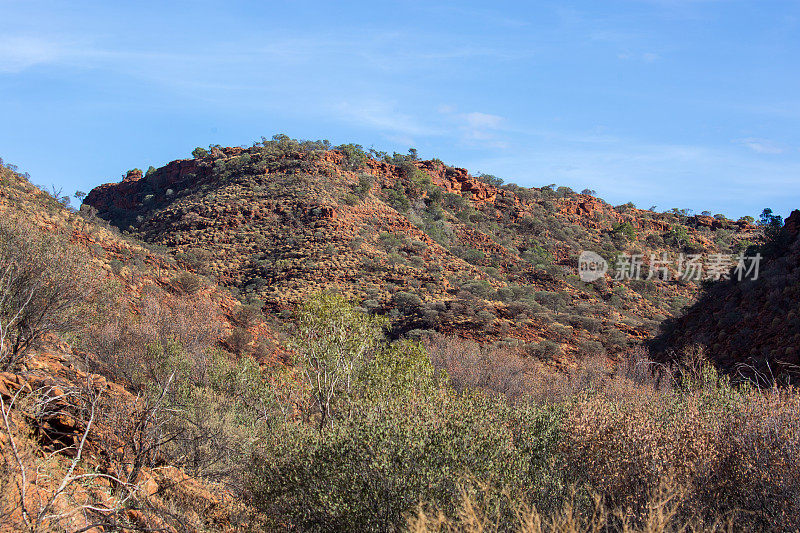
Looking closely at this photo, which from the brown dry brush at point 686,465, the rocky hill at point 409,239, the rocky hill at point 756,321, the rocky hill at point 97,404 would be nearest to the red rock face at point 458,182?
the rocky hill at point 409,239

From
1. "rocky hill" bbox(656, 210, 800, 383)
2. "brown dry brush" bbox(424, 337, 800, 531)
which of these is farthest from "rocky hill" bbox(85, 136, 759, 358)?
"brown dry brush" bbox(424, 337, 800, 531)

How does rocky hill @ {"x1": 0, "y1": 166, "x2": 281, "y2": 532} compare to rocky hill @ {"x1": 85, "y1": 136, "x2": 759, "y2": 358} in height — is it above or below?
below

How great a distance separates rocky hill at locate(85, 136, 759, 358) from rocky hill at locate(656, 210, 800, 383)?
17.7 feet

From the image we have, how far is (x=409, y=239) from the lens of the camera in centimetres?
4366

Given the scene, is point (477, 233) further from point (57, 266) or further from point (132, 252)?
point (57, 266)

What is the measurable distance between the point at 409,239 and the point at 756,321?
25.5 metres

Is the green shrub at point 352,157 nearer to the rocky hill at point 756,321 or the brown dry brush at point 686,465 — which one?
the rocky hill at point 756,321

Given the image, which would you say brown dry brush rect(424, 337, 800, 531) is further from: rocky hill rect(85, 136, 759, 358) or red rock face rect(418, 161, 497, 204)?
red rock face rect(418, 161, 497, 204)

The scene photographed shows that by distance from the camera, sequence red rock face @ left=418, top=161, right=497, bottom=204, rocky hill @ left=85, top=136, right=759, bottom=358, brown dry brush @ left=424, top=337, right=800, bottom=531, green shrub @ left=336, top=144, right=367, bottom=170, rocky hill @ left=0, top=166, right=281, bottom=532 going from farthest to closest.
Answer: red rock face @ left=418, top=161, right=497, bottom=204 < green shrub @ left=336, top=144, right=367, bottom=170 < rocky hill @ left=85, top=136, right=759, bottom=358 < brown dry brush @ left=424, top=337, right=800, bottom=531 < rocky hill @ left=0, top=166, right=281, bottom=532

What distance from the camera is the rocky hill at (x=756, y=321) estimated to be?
63.8ft

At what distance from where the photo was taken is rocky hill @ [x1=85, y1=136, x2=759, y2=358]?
3347 centimetres

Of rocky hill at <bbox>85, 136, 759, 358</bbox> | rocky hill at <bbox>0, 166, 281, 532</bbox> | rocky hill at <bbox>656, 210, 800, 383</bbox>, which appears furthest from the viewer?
rocky hill at <bbox>85, 136, 759, 358</bbox>

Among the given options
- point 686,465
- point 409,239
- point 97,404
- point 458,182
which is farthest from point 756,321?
point 458,182

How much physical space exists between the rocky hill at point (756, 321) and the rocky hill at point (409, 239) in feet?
17.7
